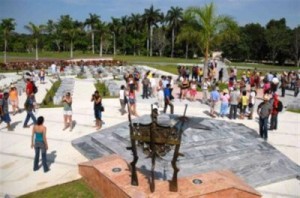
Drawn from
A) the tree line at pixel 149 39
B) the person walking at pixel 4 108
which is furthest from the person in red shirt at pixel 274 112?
the tree line at pixel 149 39

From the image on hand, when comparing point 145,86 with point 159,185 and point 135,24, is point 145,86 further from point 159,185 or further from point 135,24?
point 135,24

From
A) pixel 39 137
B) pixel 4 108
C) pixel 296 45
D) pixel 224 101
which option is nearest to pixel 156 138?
pixel 39 137

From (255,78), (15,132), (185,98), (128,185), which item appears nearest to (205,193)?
(128,185)

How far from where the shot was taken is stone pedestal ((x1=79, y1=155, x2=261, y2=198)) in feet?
24.1

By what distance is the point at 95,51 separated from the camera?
6825 centimetres

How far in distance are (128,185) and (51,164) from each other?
11.0ft

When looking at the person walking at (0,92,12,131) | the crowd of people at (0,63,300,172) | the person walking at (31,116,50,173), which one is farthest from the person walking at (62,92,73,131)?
the person walking at (31,116,50,173)

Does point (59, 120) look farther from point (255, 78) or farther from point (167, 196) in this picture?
point (255, 78)

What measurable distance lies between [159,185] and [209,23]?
18159 mm

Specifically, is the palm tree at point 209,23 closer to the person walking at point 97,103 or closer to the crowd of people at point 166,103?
the crowd of people at point 166,103

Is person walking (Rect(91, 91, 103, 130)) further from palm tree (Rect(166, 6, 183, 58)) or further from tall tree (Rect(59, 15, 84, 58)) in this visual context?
palm tree (Rect(166, 6, 183, 58))

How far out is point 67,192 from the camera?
27.3ft

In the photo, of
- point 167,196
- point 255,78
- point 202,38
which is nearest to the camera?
point 167,196

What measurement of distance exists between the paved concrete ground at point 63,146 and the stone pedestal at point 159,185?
0.98 metres
